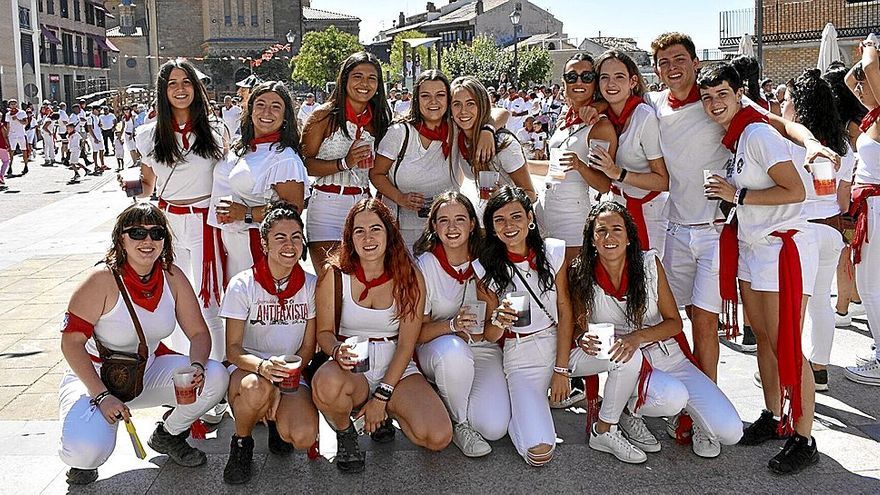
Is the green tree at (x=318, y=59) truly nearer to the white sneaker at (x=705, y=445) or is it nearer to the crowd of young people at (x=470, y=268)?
the crowd of young people at (x=470, y=268)

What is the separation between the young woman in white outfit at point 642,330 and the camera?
4.00 meters

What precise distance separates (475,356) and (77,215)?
1027 cm

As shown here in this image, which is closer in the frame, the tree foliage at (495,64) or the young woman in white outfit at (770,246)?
the young woman in white outfit at (770,246)

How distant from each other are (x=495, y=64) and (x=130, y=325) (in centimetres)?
4702

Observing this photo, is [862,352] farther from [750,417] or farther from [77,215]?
[77,215]

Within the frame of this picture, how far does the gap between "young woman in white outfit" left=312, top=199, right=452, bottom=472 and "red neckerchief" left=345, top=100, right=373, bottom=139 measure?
91 cm

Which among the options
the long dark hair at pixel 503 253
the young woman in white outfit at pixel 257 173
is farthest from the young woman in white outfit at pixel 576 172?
the young woman in white outfit at pixel 257 173

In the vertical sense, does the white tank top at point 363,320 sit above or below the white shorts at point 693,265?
below

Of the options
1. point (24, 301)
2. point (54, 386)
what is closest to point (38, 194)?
point (24, 301)

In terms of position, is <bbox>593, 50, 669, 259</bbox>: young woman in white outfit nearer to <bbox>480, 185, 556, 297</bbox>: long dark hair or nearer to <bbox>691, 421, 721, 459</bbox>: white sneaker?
<bbox>480, 185, 556, 297</bbox>: long dark hair

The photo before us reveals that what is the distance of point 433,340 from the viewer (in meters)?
4.27

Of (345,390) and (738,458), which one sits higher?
(345,390)

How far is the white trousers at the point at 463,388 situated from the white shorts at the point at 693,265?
1.10 m

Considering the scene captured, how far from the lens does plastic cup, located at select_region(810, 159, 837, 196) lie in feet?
12.0
